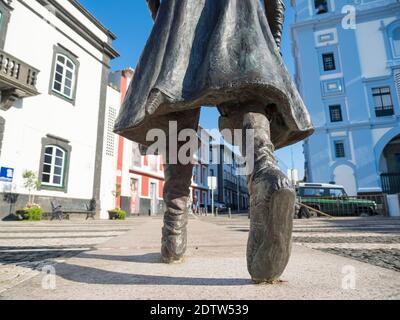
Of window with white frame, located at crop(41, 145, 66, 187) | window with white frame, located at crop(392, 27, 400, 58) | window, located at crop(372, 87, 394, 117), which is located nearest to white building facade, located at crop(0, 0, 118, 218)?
window with white frame, located at crop(41, 145, 66, 187)

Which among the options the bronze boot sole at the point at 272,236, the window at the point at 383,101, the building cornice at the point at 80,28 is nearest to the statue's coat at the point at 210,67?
the bronze boot sole at the point at 272,236

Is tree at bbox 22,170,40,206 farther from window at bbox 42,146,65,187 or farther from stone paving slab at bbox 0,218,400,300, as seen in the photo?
stone paving slab at bbox 0,218,400,300

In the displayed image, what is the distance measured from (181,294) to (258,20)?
1007 millimetres

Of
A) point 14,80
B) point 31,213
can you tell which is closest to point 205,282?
point 31,213

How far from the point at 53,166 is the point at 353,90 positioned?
55.6 ft

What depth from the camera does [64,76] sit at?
10469 millimetres

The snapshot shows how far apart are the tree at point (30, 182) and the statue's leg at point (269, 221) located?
9111mm

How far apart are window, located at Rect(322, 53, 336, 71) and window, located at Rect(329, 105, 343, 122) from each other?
251cm

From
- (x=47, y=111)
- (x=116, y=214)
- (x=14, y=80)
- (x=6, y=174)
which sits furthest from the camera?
(x=116, y=214)

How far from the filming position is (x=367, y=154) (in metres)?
16.5

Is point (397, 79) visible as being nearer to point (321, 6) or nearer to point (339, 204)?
point (321, 6)

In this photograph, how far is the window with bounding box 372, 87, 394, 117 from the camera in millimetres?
→ 16625

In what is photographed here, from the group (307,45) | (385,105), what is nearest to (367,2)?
(307,45)

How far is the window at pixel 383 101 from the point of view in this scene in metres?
16.6
